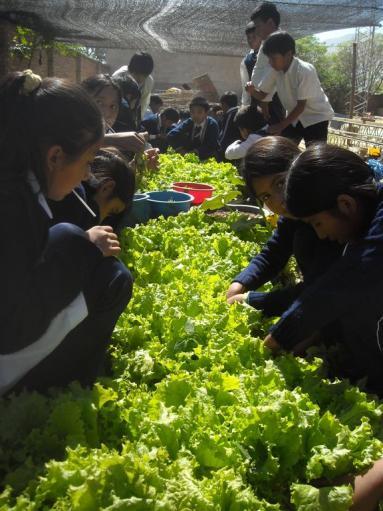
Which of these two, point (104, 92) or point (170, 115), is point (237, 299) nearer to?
point (104, 92)

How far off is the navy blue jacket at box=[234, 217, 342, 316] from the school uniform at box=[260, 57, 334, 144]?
2.53m

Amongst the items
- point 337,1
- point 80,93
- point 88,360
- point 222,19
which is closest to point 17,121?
point 80,93

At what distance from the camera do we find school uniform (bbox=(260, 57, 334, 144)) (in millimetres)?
5215

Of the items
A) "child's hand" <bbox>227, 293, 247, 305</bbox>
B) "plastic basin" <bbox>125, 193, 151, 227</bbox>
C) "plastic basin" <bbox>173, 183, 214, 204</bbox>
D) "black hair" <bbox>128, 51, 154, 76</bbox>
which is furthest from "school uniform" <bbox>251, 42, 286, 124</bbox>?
"child's hand" <bbox>227, 293, 247, 305</bbox>

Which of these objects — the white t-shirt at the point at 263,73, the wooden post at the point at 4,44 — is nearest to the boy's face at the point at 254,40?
the white t-shirt at the point at 263,73

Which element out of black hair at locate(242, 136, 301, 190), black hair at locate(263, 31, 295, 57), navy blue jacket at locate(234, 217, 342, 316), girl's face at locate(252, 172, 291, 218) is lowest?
navy blue jacket at locate(234, 217, 342, 316)

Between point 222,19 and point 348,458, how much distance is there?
38.6 ft

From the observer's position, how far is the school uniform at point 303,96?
205 inches

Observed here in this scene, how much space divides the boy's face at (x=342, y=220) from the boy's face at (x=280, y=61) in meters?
3.25

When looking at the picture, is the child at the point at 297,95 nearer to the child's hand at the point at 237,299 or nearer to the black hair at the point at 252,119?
the black hair at the point at 252,119

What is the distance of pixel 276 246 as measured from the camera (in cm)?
304

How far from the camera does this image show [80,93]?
79.0 inches

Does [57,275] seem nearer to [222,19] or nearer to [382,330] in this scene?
[382,330]

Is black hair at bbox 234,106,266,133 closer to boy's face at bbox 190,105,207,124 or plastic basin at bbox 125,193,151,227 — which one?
plastic basin at bbox 125,193,151,227
